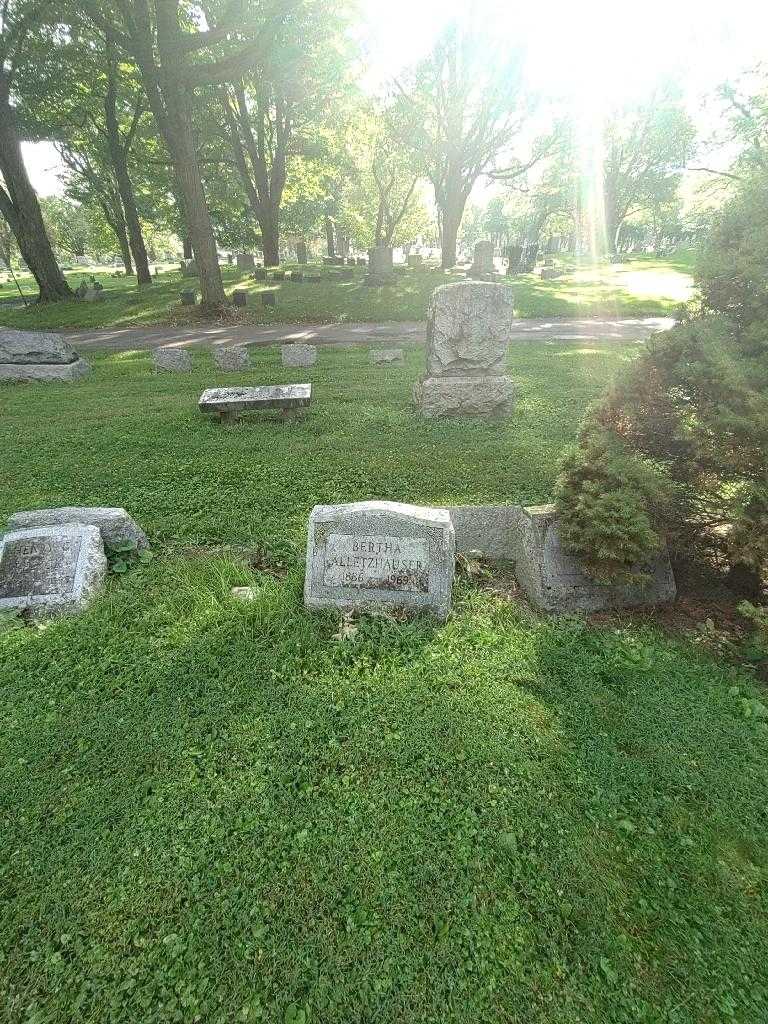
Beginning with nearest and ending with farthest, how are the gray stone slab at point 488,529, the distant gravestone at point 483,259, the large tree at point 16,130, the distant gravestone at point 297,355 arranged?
the gray stone slab at point 488,529, the distant gravestone at point 297,355, the large tree at point 16,130, the distant gravestone at point 483,259

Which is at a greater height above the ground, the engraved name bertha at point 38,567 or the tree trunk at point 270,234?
the tree trunk at point 270,234

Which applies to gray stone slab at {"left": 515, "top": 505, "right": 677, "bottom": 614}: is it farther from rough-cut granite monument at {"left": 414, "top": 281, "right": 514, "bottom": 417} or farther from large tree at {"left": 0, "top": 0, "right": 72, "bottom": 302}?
large tree at {"left": 0, "top": 0, "right": 72, "bottom": 302}

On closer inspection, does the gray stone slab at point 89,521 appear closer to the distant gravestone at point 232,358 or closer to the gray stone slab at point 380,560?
the gray stone slab at point 380,560

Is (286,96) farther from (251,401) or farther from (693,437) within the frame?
(693,437)

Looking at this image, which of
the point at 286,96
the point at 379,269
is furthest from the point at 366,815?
the point at 286,96

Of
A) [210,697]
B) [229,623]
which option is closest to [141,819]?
[210,697]

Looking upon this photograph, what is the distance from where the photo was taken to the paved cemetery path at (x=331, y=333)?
570 inches

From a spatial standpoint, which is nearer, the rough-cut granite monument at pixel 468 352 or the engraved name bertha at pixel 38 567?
the engraved name bertha at pixel 38 567

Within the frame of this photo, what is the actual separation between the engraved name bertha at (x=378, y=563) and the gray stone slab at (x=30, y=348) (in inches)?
412

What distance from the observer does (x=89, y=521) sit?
4.28m

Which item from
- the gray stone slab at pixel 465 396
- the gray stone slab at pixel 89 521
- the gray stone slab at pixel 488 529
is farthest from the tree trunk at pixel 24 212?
the gray stone slab at pixel 488 529

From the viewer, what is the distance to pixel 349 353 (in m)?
12.7

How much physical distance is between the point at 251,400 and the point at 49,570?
→ 4.41m

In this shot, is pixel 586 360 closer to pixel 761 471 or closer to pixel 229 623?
pixel 761 471
